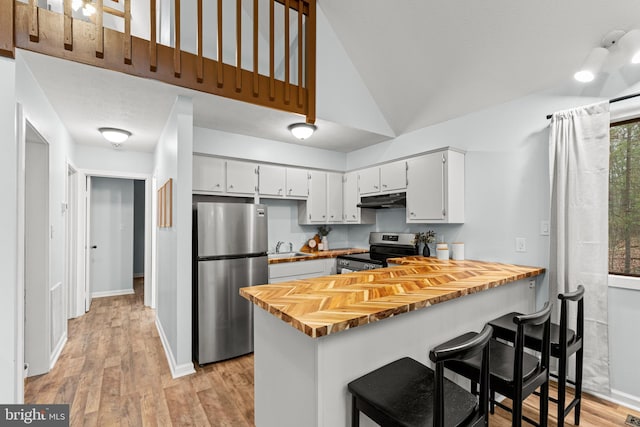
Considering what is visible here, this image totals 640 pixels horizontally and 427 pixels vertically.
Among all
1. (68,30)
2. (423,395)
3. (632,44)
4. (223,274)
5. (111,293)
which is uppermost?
(68,30)

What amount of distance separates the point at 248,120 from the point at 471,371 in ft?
9.59

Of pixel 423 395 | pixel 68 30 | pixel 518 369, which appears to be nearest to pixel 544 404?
pixel 518 369

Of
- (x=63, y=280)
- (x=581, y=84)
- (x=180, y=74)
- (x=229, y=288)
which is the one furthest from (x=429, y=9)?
(x=63, y=280)

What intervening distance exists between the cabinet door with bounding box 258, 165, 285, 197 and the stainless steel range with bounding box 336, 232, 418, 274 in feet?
3.99

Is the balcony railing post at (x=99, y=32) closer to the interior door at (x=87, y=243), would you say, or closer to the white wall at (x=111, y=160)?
the white wall at (x=111, y=160)

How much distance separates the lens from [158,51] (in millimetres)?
2326

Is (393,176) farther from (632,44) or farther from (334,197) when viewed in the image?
(632,44)

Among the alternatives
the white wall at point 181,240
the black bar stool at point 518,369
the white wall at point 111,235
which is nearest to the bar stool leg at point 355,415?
the black bar stool at point 518,369

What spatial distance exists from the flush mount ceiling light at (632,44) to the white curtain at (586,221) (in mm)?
391

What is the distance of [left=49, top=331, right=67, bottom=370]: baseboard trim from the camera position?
2818 millimetres

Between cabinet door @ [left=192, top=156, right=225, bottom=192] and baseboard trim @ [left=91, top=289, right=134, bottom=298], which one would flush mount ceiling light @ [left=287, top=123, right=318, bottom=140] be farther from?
baseboard trim @ [left=91, top=289, right=134, bottom=298]

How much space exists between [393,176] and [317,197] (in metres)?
1.14

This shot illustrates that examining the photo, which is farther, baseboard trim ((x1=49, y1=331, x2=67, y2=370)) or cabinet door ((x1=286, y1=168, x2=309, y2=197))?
cabinet door ((x1=286, y1=168, x2=309, y2=197))

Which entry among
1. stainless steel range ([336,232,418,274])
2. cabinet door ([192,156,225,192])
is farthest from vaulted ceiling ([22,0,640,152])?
stainless steel range ([336,232,418,274])
